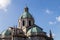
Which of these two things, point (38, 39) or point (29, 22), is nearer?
point (38, 39)

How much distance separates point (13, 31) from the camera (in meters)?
61.2

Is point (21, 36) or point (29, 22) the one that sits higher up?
point (29, 22)

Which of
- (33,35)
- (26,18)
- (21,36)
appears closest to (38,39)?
(33,35)

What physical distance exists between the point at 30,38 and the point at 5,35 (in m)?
9.02

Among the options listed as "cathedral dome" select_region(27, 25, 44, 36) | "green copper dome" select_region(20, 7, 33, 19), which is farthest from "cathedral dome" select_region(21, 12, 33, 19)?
"cathedral dome" select_region(27, 25, 44, 36)

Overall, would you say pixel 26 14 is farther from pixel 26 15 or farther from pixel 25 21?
pixel 25 21

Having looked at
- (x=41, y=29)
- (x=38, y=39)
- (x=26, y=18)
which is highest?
(x=26, y=18)

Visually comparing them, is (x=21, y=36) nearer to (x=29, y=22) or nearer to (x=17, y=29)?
(x=17, y=29)

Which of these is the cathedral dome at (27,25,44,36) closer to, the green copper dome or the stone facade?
the stone facade

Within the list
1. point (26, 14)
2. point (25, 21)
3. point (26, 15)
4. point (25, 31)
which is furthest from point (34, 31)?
point (26, 14)

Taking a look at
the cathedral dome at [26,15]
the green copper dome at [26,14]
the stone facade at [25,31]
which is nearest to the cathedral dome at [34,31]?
the stone facade at [25,31]

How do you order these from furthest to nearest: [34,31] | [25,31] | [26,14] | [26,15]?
[26,14], [26,15], [25,31], [34,31]

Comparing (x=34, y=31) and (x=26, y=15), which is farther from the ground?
(x=26, y=15)

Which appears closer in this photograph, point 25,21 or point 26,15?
point 25,21
